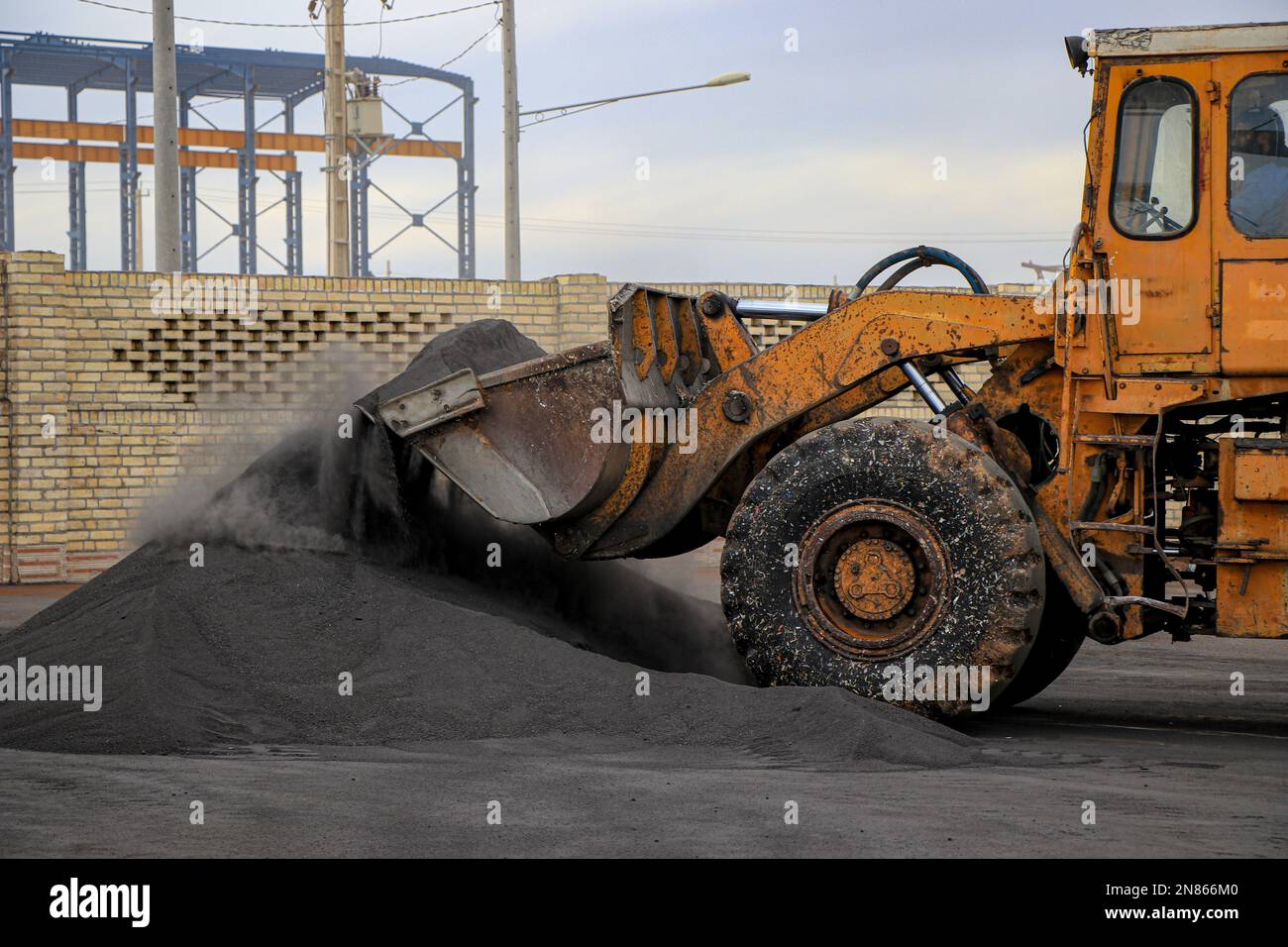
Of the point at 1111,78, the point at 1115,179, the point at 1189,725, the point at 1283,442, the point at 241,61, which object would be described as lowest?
the point at 1189,725

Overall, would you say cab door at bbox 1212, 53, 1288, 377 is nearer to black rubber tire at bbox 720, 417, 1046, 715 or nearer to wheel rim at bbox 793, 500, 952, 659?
A: black rubber tire at bbox 720, 417, 1046, 715

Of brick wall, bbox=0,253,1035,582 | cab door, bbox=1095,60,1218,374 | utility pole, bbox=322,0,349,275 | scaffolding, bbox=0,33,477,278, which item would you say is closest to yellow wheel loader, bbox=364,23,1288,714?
cab door, bbox=1095,60,1218,374

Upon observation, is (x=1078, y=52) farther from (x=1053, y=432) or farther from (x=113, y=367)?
(x=113, y=367)

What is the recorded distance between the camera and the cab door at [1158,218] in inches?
298

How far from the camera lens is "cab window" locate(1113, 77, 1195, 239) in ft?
24.9

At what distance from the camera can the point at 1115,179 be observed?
25.2 feet

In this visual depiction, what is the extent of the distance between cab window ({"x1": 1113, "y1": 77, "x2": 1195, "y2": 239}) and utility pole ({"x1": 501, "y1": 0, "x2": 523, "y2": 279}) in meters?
17.1

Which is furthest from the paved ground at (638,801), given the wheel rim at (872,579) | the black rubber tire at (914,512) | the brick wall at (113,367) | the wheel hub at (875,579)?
the brick wall at (113,367)

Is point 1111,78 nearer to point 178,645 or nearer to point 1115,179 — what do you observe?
point 1115,179

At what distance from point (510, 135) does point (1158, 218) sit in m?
17.7
